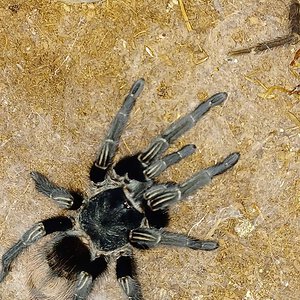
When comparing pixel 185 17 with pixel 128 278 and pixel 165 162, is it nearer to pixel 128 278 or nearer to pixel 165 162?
pixel 165 162

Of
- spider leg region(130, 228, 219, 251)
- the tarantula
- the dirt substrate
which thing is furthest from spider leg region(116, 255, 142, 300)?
the dirt substrate

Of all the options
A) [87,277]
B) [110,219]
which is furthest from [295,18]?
[87,277]

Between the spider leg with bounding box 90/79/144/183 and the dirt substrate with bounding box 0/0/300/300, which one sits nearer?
the spider leg with bounding box 90/79/144/183

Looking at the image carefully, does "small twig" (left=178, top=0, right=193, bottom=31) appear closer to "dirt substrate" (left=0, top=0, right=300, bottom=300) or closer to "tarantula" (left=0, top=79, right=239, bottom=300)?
"dirt substrate" (left=0, top=0, right=300, bottom=300)

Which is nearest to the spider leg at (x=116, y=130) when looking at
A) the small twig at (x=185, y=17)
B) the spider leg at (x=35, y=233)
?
the spider leg at (x=35, y=233)

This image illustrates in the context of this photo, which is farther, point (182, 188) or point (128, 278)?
point (128, 278)

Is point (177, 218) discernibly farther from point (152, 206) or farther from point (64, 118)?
point (64, 118)
